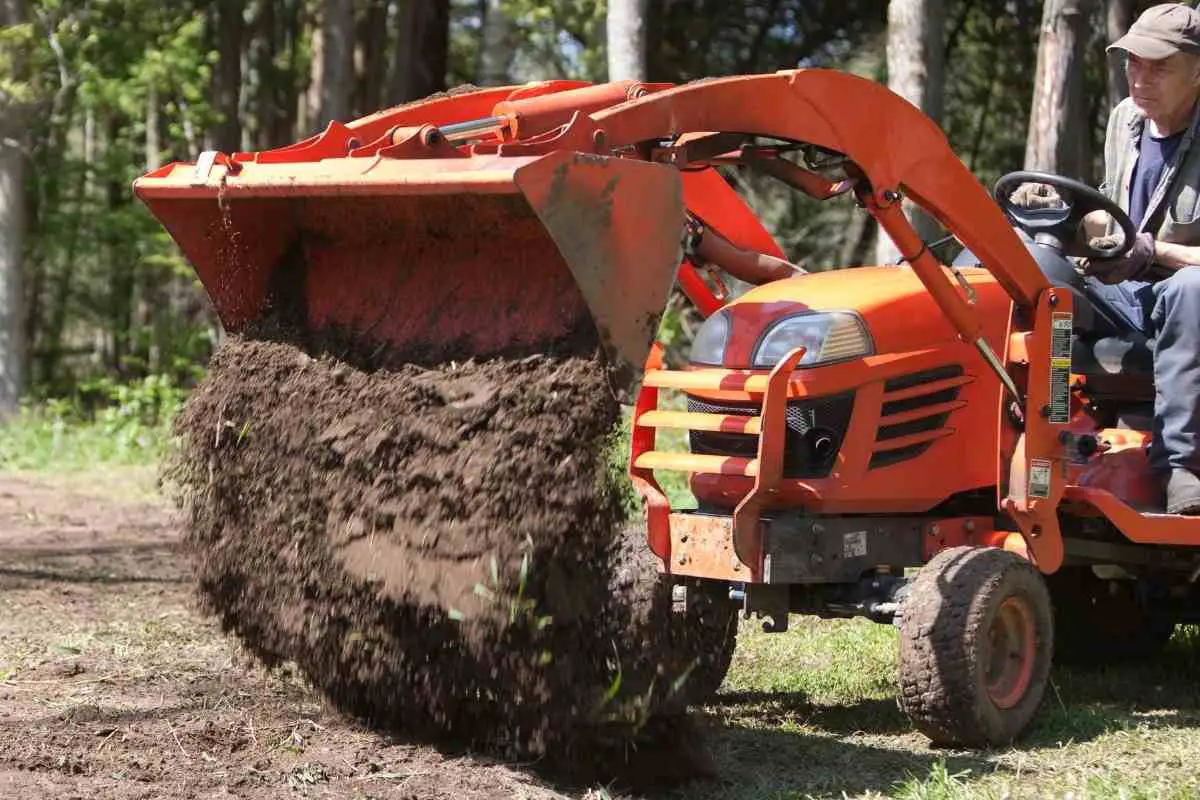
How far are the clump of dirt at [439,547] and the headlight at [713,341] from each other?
618 mm

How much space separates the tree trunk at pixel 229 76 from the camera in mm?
18984

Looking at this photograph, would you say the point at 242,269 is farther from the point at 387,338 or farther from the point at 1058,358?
the point at 1058,358

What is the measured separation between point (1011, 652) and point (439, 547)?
1.76 meters

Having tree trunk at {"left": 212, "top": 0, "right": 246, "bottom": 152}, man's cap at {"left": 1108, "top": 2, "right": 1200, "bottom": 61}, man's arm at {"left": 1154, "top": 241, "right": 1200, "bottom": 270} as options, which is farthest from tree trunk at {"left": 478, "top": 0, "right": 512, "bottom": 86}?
man's arm at {"left": 1154, "top": 241, "right": 1200, "bottom": 270}

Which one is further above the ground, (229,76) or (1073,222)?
(229,76)

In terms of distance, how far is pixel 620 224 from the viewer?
392cm

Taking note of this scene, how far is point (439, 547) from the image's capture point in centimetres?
411

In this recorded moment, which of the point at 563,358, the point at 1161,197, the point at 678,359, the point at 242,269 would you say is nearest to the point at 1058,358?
the point at 1161,197

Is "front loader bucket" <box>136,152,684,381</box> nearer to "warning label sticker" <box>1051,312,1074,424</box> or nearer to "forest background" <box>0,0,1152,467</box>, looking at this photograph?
"warning label sticker" <box>1051,312,1074,424</box>

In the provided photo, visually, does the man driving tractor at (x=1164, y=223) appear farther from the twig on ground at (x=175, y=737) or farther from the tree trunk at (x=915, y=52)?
the tree trunk at (x=915, y=52)

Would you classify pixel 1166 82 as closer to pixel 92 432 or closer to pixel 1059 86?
pixel 1059 86

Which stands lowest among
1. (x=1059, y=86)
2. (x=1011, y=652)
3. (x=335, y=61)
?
(x=1011, y=652)

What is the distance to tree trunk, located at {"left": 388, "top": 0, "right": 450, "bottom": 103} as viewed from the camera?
682 inches

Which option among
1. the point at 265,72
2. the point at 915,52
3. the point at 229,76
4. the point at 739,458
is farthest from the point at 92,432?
the point at 739,458
